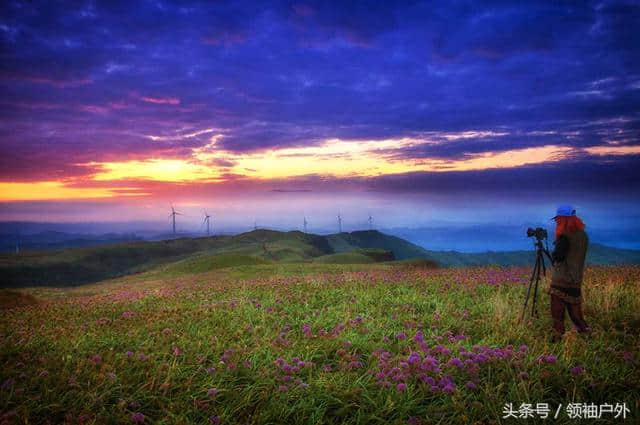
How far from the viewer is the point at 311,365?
22.8 feet

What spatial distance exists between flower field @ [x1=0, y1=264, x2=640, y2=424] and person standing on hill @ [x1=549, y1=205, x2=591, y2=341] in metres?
0.47

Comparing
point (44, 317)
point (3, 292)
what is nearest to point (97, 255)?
point (3, 292)

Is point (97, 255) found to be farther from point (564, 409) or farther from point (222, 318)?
point (564, 409)

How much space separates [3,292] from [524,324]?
19.7 meters

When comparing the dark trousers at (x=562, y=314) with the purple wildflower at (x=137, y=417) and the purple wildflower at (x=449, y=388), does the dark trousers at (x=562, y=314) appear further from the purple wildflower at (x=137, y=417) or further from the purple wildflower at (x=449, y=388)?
the purple wildflower at (x=137, y=417)

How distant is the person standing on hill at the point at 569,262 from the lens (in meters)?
9.16

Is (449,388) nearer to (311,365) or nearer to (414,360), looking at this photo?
(414,360)

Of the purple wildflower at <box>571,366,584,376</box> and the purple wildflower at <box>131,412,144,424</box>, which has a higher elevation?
the purple wildflower at <box>131,412,144,424</box>

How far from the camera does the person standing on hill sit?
30.1 feet

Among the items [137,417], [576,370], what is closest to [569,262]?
[576,370]

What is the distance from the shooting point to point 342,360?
721 cm

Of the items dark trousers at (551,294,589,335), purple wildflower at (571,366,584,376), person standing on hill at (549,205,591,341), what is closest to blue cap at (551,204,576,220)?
person standing on hill at (549,205,591,341)

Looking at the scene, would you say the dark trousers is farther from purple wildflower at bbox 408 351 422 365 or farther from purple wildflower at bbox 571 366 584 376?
purple wildflower at bbox 408 351 422 365

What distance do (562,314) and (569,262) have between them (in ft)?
3.96
